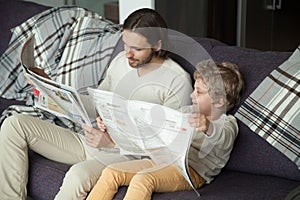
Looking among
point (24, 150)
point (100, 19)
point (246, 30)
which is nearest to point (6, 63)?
point (100, 19)

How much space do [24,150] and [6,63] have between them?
1.01 metres

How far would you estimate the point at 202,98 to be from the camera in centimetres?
219

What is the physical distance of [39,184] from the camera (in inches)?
93.9

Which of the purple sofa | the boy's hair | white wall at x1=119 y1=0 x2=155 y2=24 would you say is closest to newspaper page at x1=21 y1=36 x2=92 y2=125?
the purple sofa

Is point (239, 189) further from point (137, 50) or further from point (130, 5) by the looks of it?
point (130, 5)

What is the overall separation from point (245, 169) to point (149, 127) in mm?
470

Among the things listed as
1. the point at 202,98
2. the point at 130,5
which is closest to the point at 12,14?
the point at 130,5

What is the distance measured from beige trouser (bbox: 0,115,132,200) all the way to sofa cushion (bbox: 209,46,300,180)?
44 cm

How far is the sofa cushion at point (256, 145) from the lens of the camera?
2211 mm

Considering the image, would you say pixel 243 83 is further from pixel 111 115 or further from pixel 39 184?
pixel 39 184

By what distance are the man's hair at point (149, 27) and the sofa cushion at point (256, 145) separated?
26cm

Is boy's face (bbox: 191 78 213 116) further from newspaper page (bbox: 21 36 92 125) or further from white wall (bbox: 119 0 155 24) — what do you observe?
white wall (bbox: 119 0 155 24)

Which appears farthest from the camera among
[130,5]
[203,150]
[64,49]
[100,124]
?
[130,5]

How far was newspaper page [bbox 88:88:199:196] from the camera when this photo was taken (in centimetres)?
196
